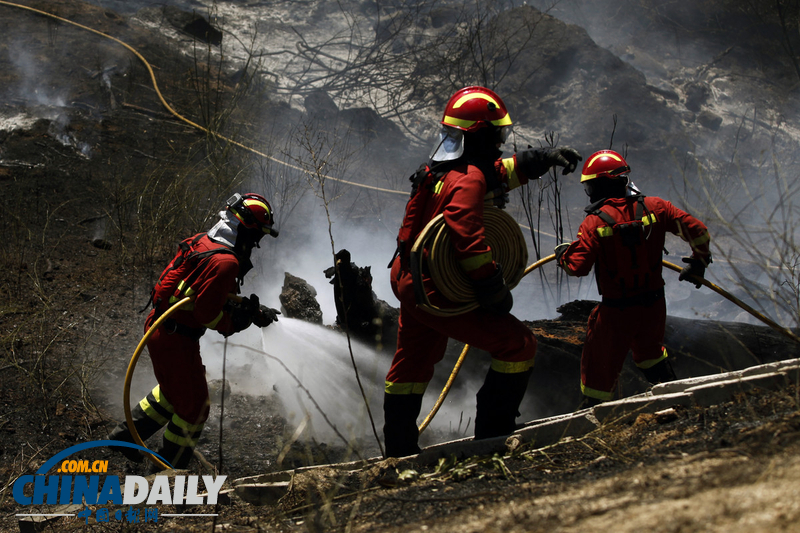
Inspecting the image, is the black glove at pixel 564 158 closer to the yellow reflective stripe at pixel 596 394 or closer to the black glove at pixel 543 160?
the black glove at pixel 543 160

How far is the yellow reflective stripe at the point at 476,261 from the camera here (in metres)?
2.74

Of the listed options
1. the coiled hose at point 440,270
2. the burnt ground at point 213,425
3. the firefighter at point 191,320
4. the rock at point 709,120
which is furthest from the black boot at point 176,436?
the rock at point 709,120

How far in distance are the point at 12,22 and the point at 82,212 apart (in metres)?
6.96

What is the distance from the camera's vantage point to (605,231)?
377 cm

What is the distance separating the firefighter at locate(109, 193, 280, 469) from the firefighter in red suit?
6.96 ft

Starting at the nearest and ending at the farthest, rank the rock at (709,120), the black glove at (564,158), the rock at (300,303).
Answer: the black glove at (564,158)
the rock at (300,303)
the rock at (709,120)

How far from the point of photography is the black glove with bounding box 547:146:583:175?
2.94 metres

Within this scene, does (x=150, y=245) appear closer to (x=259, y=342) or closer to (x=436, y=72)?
(x=259, y=342)

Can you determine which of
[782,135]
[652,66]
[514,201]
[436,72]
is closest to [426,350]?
[514,201]

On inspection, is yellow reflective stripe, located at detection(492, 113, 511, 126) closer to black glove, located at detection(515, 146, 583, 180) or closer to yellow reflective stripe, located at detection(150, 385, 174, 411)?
black glove, located at detection(515, 146, 583, 180)

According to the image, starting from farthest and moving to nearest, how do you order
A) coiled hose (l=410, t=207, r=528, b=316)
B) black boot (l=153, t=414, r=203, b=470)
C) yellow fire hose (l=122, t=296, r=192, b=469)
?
1. black boot (l=153, t=414, r=203, b=470)
2. yellow fire hose (l=122, t=296, r=192, b=469)
3. coiled hose (l=410, t=207, r=528, b=316)

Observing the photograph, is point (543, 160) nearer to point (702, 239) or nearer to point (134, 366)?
point (702, 239)

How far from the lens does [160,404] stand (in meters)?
3.67

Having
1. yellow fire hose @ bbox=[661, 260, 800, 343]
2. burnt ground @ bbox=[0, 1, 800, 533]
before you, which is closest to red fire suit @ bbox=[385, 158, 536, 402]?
burnt ground @ bbox=[0, 1, 800, 533]
